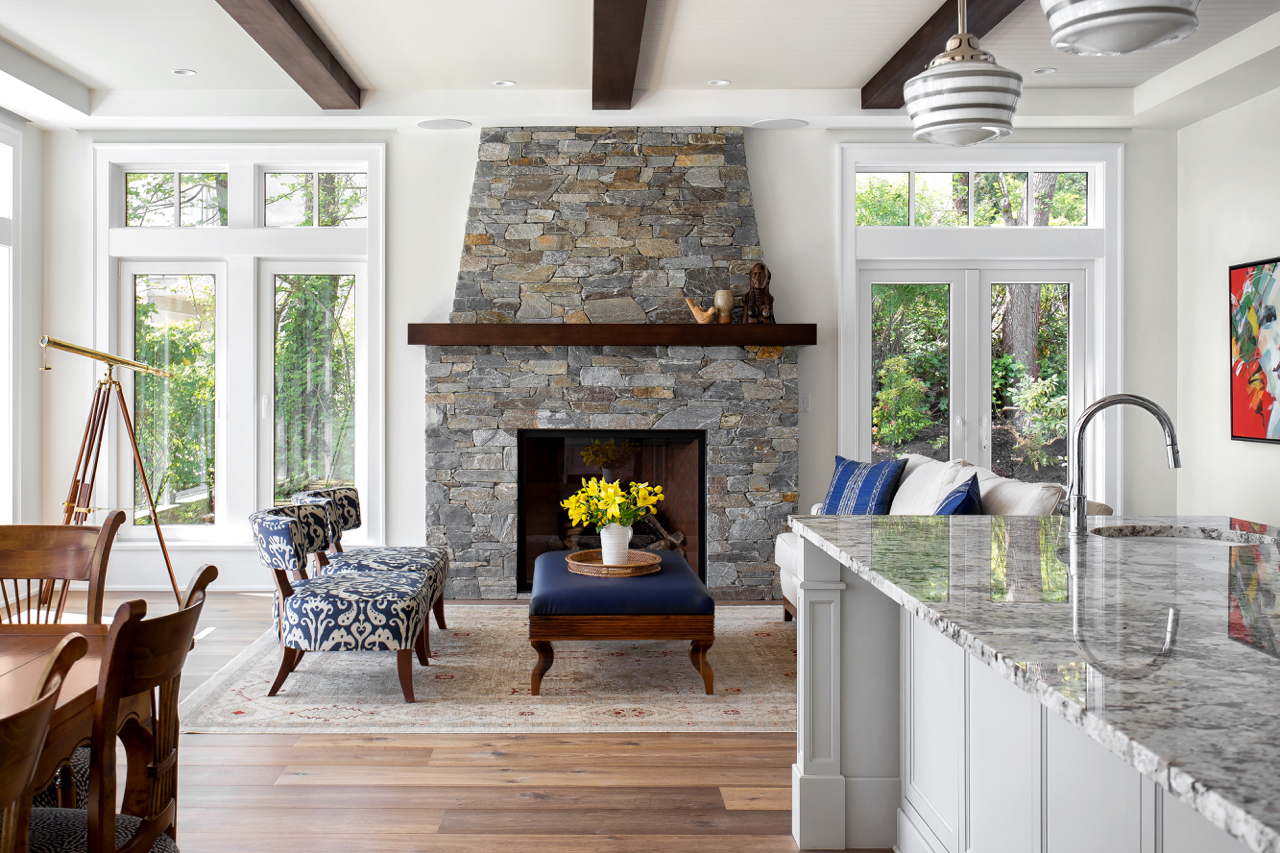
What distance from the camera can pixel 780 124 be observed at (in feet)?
17.1

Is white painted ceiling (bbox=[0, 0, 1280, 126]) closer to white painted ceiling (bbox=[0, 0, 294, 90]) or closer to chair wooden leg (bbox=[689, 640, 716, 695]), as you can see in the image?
white painted ceiling (bbox=[0, 0, 294, 90])

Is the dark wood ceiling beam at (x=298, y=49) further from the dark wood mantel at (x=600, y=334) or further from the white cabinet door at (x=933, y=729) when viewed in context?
the white cabinet door at (x=933, y=729)

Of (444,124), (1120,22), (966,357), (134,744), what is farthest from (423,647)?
(966,357)

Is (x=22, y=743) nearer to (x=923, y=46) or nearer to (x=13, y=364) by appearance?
(x=923, y=46)

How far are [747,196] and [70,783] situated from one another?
4.44 metres

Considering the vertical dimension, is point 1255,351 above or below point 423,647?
above

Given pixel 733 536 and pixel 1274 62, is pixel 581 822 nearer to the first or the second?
pixel 733 536

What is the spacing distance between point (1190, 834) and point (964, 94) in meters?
1.45

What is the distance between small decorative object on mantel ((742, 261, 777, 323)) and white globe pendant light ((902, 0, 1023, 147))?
3166mm

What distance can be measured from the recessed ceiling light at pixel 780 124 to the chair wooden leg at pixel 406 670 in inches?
141

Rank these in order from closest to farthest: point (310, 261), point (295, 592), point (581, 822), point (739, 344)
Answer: point (581, 822)
point (295, 592)
point (739, 344)
point (310, 261)

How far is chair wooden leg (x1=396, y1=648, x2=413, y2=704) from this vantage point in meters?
3.37

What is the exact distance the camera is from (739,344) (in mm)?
5133

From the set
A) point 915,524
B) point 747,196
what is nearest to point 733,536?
point 747,196
